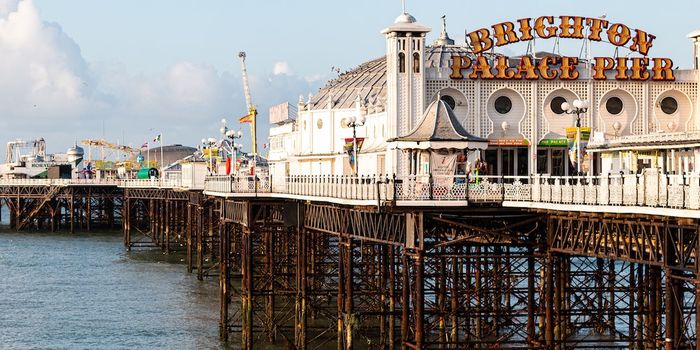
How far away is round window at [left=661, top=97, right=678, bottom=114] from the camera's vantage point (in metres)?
56.1

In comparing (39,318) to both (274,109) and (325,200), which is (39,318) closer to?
(325,200)

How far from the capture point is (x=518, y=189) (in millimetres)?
40750

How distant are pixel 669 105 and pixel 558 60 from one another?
17.7 feet

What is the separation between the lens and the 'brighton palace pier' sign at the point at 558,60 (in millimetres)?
54219

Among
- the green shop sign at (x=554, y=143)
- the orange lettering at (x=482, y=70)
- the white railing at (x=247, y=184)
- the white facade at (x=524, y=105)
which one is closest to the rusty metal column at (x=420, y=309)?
the white facade at (x=524, y=105)

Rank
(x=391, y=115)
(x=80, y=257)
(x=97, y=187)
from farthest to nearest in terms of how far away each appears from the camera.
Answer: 1. (x=97, y=187)
2. (x=80, y=257)
3. (x=391, y=115)

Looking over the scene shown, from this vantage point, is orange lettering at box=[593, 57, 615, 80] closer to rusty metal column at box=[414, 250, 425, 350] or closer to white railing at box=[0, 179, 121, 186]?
rusty metal column at box=[414, 250, 425, 350]

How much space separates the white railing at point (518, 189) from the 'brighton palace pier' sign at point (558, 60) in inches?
315

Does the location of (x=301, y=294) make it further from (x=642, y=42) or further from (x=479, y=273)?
(x=642, y=42)

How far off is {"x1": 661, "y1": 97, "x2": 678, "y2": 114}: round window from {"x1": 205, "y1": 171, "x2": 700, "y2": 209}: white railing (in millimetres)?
12569

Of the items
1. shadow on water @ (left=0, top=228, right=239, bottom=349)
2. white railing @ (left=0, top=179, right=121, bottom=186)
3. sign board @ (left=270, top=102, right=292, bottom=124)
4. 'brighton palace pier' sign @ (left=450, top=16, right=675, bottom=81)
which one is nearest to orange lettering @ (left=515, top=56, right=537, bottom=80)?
'brighton palace pier' sign @ (left=450, top=16, right=675, bottom=81)

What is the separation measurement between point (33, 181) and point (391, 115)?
100696mm

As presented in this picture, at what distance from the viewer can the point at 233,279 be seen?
83250mm

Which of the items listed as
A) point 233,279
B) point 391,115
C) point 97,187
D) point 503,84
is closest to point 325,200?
point 391,115
